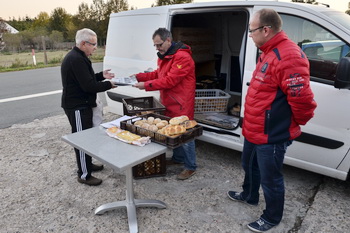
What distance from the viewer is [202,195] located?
123 inches

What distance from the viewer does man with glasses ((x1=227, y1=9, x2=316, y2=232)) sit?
200cm

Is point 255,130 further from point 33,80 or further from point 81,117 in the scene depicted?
point 33,80

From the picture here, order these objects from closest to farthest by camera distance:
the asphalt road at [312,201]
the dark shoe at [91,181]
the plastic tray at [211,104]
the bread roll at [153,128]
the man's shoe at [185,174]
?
the bread roll at [153,128]
the asphalt road at [312,201]
the dark shoe at [91,181]
the man's shoe at [185,174]
the plastic tray at [211,104]

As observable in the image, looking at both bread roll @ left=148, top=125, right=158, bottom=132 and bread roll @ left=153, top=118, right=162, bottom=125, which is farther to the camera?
bread roll @ left=153, top=118, right=162, bottom=125

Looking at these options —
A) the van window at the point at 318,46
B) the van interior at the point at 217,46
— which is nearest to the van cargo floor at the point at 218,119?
the van interior at the point at 217,46

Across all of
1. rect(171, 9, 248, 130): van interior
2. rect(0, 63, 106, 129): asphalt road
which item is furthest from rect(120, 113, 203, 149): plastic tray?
rect(0, 63, 106, 129): asphalt road

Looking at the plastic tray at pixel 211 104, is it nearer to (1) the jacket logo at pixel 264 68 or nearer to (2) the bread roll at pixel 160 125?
(2) the bread roll at pixel 160 125

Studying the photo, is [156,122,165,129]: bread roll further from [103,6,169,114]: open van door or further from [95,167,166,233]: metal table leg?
[103,6,169,114]: open van door

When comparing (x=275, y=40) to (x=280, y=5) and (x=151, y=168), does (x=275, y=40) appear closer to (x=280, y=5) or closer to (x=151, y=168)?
(x=280, y=5)

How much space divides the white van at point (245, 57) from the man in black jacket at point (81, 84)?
1149mm

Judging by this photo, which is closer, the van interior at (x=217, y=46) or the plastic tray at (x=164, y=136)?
the plastic tray at (x=164, y=136)

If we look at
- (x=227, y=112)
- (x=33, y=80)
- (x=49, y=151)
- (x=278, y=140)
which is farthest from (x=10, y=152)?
(x=33, y=80)

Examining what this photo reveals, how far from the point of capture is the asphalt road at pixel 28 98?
618 centimetres

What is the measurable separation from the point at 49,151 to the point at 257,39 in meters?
3.51
